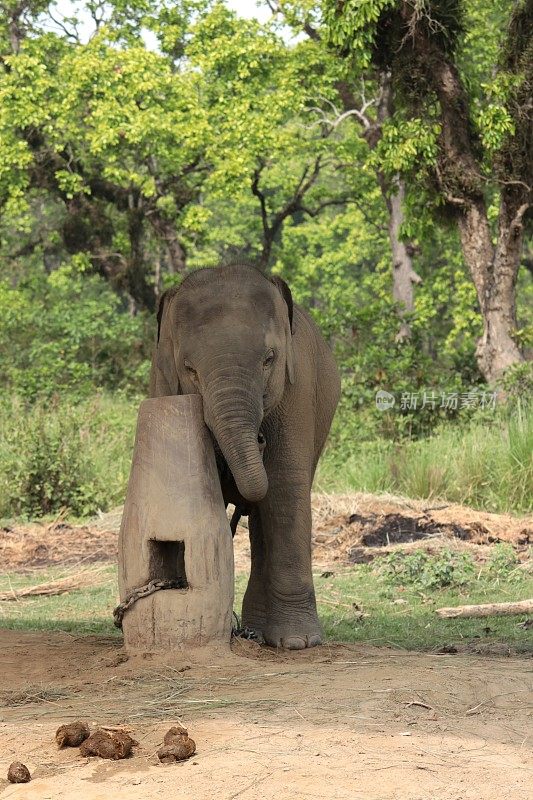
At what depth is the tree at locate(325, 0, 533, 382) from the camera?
60.8ft

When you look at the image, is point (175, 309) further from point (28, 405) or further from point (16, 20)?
point (16, 20)

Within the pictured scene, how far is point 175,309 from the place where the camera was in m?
6.86

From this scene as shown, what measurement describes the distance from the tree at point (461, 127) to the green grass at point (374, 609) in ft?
28.9

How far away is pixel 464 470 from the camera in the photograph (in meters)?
14.4

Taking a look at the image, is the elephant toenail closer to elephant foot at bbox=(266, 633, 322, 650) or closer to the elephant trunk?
elephant foot at bbox=(266, 633, 322, 650)

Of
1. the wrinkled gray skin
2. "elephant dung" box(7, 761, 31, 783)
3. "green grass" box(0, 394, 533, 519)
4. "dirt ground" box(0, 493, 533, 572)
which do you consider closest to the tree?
"green grass" box(0, 394, 533, 519)

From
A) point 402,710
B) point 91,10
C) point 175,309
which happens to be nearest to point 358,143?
point 91,10

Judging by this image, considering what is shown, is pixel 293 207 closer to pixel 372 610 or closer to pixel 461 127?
pixel 461 127

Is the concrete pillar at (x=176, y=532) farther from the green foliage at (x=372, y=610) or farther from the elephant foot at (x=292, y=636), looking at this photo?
the green foliage at (x=372, y=610)

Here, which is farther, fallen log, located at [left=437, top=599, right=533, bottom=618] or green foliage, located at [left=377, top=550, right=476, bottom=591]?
green foliage, located at [left=377, top=550, right=476, bottom=591]

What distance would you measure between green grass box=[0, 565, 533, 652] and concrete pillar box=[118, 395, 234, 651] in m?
1.81

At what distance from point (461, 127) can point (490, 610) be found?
12.2 metres

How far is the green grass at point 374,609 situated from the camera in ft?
26.8

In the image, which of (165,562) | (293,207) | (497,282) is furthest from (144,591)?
(293,207)
